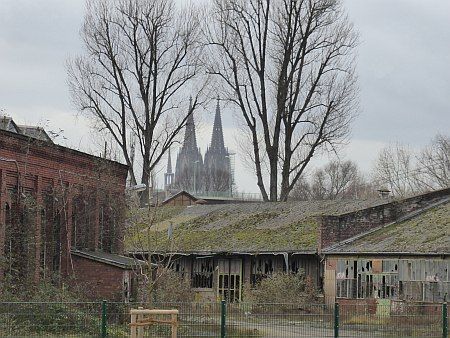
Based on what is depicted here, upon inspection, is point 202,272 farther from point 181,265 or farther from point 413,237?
point 413,237

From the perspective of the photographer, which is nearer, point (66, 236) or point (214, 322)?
point (214, 322)

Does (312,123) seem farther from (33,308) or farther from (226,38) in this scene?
(33,308)

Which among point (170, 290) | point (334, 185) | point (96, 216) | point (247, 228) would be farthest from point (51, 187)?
point (334, 185)

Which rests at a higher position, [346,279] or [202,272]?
[202,272]

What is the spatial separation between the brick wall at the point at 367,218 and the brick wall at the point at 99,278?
11.3 meters

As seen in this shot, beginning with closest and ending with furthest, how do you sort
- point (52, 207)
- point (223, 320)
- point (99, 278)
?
1. point (223, 320)
2. point (52, 207)
3. point (99, 278)

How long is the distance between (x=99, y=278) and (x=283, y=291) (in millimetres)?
9151

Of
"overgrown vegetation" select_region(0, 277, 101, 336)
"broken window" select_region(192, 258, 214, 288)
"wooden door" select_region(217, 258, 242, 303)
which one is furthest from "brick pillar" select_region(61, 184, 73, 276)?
"broken window" select_region(192, 258, 214, 288)

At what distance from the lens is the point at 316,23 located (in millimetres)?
56625

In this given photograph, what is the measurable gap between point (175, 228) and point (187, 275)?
633 centimetres

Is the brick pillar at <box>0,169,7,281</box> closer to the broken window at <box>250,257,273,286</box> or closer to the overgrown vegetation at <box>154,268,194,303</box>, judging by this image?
the overgrown vegetation at <box>154,268,194,303</box>

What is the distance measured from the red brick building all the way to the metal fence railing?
219 inches

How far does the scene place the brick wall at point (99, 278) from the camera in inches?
1379

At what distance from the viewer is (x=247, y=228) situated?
50.8 m
